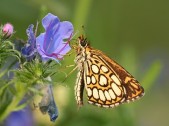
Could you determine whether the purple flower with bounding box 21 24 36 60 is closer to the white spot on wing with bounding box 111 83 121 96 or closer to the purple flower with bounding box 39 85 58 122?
the purple flower with bounding box 39 85 58 122

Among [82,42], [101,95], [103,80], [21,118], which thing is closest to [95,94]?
[101,95]

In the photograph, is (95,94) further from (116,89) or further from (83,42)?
(83,42)

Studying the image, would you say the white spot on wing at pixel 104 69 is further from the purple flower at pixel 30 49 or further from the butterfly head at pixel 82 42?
the purple flower at pixel 30 49

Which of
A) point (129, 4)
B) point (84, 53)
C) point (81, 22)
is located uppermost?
point (129, 4)

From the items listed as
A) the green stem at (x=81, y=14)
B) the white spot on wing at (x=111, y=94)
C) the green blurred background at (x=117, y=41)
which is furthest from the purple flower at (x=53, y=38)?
the green stem at (x=81, y=14)

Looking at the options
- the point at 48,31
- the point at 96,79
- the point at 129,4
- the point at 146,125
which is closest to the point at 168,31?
the point at 129,4

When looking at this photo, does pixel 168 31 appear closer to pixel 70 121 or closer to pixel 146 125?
pixel 146 125

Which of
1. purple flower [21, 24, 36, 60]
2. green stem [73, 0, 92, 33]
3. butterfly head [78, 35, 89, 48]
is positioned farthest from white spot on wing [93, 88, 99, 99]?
green stem [73, 0, 92, 33]
